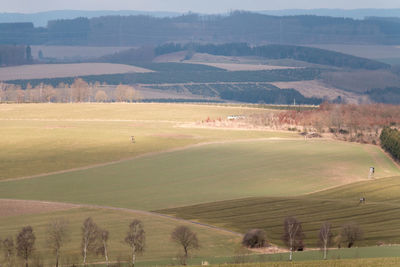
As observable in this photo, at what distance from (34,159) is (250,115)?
54314mm

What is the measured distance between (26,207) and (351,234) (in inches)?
996

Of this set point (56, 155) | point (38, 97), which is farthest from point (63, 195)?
point (38, 97)

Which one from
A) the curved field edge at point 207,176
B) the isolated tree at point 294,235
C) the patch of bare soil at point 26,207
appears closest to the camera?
the isolated tree at point 294,235

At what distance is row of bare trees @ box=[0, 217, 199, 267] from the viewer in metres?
39.5

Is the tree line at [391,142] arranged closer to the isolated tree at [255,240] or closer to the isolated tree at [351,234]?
the isolated tree at [351,234]

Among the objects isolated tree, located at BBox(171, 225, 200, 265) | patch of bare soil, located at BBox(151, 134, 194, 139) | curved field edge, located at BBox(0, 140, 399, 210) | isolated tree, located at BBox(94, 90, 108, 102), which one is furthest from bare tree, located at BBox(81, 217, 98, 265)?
isolated tree, located at BBox(94, 90, 108, 102)

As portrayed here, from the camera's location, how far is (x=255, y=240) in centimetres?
4328

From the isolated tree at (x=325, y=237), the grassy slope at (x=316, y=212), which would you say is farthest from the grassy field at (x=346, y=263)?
the grassy slope at (x=316, y=212)

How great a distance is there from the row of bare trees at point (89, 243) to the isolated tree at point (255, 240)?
9.46ft

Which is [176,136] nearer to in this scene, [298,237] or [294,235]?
[298,237]

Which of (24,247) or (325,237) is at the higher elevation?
(325,237)

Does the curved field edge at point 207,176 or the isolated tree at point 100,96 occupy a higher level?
the curved field edge at point 207,176

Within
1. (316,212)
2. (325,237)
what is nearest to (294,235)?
(325,237)

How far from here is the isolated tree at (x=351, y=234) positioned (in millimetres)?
42844
